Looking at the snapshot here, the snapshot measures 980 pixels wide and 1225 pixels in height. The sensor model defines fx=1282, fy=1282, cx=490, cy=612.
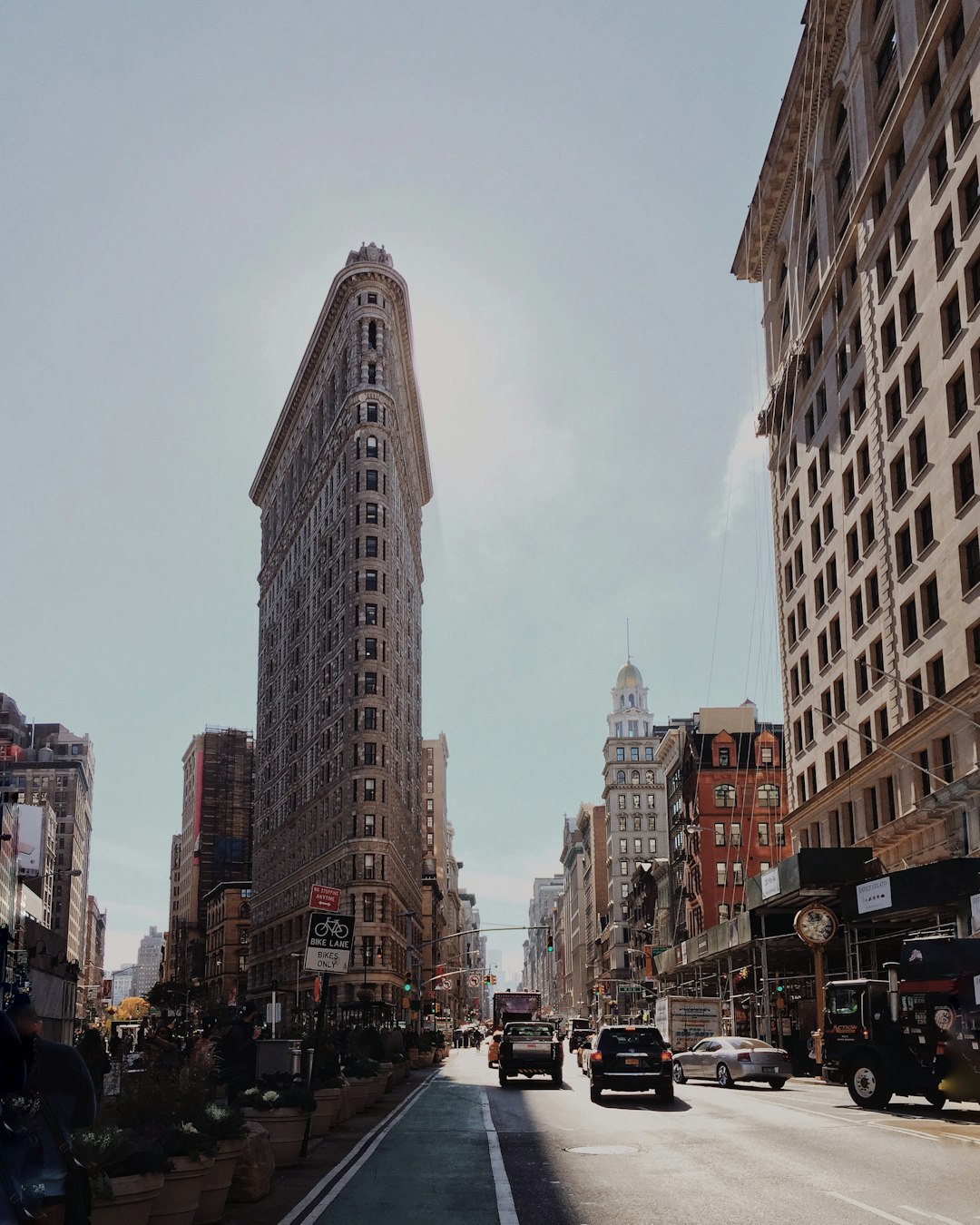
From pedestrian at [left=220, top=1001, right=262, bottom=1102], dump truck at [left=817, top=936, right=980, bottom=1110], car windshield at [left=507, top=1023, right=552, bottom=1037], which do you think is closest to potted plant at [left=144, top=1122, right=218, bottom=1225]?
pedestrian at [left=220, top=1001, right=262, bottom=1102]

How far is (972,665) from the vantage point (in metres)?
40.1

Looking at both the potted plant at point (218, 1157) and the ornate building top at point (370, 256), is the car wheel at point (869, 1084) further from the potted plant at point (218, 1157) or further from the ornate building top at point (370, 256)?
the ornate building top at point (370, 256)

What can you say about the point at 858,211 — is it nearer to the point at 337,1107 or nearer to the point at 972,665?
the point at 972,665

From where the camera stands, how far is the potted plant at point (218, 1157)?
12.9 m

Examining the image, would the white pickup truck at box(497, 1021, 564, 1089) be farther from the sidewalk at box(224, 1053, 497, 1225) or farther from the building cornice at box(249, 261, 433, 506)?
the building cornice at box(249, 261, 433, 506)

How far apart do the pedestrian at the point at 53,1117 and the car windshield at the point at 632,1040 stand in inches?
989

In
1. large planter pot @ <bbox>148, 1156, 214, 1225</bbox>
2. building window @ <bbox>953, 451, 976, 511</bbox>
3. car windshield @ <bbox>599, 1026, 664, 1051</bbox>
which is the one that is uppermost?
building window @ <bbox>953, 451, 976, 511</bbox>

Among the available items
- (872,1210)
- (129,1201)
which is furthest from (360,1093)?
(129,1201)

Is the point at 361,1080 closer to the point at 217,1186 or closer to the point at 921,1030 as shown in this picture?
the point at 921,1030

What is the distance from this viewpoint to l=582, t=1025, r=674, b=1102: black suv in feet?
100

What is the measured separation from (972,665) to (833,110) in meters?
31.3

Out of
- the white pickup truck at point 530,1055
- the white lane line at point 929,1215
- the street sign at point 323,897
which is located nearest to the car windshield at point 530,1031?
the white pickup truck at point 530,1055

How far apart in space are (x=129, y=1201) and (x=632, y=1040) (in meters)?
22.5

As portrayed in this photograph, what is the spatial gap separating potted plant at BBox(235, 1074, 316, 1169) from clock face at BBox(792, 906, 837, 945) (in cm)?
3245
